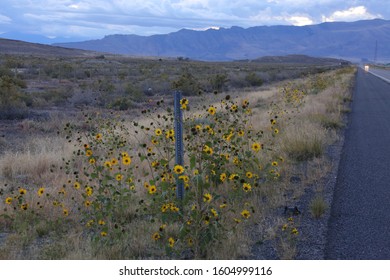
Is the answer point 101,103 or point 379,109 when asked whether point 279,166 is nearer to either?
point 379,109

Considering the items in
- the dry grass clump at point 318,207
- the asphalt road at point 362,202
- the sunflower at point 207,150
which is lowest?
the asphalt road at point 362,202

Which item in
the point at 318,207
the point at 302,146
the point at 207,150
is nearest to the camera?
the point at 207,150

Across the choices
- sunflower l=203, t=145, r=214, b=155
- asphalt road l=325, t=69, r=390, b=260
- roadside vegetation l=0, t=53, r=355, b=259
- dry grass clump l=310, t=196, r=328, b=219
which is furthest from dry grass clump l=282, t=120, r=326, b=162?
sunflower l=203, t=145, r=214, b=155

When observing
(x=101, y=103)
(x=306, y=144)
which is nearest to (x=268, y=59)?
(x=101, y=103)

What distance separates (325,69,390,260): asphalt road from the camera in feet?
16.6

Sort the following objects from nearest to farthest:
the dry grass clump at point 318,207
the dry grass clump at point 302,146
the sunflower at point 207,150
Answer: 1. the sunflower at point 207,150
2. the dry grass clump at point 318,207
3. the dry grass clump at point 302,146

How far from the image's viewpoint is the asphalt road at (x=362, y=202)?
5051 mm

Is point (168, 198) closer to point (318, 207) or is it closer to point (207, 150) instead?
point (207, 150)

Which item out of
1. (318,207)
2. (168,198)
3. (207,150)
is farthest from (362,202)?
(168,198)

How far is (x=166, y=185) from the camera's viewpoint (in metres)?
5.14

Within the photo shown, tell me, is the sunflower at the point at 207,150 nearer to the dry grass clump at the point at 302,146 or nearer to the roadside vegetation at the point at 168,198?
the roadside vegetation at the point at 168,198

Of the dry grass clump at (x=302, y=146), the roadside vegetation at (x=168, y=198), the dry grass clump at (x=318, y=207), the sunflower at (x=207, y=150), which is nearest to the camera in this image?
Result: the roadside vegetation at (x=168, y=198)

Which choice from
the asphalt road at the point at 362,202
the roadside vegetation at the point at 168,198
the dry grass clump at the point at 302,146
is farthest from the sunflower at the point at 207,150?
the dry grass clump at the point at 302,146

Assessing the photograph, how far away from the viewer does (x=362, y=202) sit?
6.70m
